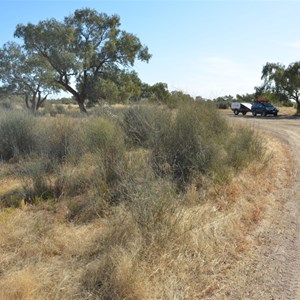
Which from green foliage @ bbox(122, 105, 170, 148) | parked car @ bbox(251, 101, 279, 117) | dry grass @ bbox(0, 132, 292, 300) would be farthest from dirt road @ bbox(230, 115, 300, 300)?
parked car @ bbox(251, 101, 279, 117)

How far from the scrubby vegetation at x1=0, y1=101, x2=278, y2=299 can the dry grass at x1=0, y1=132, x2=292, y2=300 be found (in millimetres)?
14

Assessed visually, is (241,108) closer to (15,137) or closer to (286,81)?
(286,81)

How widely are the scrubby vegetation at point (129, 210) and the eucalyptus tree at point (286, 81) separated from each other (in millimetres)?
33366

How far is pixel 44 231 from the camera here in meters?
4.82

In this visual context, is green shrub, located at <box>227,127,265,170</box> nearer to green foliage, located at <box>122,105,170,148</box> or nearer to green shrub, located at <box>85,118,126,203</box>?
green foliage, located at <box>122,105,170,148</box>

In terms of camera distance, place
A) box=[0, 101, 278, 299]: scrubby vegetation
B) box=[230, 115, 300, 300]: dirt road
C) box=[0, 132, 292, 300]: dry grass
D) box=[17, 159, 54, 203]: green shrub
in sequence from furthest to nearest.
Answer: box=[17, 159, 54, 203]: green shrub → box=[230, 115, 300, 300]: dirt road → box=[0, 101, 278, 299]: scrubby vegetation → box=[0, 132, 292, 300]: dry grass

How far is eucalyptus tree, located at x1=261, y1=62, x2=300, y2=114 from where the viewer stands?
39.4 meters

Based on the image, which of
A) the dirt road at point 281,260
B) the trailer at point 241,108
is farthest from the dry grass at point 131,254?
the trailer at point 241,108

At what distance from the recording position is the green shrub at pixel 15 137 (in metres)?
10.8

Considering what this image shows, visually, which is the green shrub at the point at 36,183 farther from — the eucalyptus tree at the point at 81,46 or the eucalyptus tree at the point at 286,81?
the eucalyptus tree at the point at 286,81

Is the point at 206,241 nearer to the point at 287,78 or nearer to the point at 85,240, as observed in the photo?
the point at 85,240

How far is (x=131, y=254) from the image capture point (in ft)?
12.6

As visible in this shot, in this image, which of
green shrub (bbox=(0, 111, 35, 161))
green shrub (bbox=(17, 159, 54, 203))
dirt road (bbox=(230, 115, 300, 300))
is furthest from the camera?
green shrub (bbox=(0, 111, 35, 161))

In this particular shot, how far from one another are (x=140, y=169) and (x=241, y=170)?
11.2 feet
